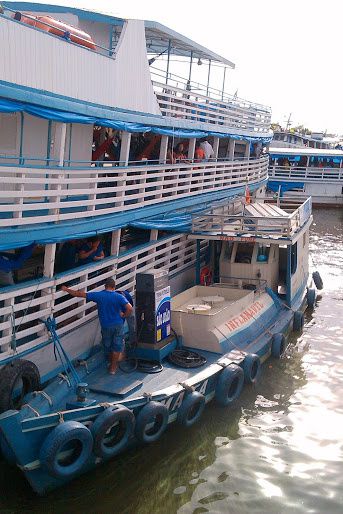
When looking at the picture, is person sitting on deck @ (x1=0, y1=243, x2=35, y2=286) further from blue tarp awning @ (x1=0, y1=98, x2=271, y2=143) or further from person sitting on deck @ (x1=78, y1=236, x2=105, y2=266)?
blue tarp awning @ (x1=0, y1=98, x2=271, y2=143)

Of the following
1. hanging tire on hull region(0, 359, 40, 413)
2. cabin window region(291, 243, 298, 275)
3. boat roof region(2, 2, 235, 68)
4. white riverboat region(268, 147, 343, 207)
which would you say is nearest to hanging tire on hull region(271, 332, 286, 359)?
cabin window region(291, 243, 298, 275)

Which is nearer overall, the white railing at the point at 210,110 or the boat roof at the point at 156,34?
the boat roof at the point at 156,34

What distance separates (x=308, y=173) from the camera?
40344mm

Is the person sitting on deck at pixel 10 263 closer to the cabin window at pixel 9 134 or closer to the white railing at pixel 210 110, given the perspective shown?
the cabin window at pixel 9 134

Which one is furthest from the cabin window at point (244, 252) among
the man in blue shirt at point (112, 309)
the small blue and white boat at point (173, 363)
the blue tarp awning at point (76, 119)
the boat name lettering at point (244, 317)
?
the man in blue shirt at point (112, 309)

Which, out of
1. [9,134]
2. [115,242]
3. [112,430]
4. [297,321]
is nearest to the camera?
[112,430]

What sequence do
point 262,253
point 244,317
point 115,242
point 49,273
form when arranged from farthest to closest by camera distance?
point 262,253 < point 244,317 < point 115,242 < point 49,273

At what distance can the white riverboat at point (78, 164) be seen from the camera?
852 centimetres

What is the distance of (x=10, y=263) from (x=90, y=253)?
195 centimetres

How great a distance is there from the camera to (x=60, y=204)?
30.0 ft

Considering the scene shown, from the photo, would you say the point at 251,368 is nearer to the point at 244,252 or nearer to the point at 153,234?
the point at 153,234

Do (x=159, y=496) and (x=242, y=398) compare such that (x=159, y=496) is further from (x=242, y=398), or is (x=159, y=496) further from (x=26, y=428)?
(x=242, y=398)

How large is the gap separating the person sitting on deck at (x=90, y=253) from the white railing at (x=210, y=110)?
4.39 metres

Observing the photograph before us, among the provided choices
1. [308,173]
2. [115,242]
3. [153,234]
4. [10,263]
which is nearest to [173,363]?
[115,242]
